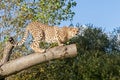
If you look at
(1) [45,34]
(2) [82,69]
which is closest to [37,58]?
(1) [45,34]

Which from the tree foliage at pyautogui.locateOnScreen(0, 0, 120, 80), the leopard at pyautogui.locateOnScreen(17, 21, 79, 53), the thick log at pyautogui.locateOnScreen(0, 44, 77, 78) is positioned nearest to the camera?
the thick log at pyautogui.locateOnScreen(0, 44, 77, 78)

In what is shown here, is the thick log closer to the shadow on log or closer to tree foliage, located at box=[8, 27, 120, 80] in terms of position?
the shadow on log

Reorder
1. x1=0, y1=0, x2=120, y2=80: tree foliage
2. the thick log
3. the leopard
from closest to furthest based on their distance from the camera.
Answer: the thick log → the leopard → x1=0, y1=0, x2=120, y2=80: tree foliage

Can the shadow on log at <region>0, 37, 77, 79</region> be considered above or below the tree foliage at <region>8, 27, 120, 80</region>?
above

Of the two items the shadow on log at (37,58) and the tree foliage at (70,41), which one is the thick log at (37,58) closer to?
the shadow on log at (37,58)

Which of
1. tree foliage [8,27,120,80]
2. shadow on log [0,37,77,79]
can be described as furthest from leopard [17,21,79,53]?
tree foliage [8,27,120,80]

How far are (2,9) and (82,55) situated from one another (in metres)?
9.87

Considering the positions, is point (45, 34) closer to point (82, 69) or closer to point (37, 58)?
point (37, 58)

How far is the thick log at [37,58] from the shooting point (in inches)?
413

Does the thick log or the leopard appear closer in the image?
the thick log

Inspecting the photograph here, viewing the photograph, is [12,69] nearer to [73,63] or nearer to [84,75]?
[84,75]

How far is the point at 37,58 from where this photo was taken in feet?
35.1

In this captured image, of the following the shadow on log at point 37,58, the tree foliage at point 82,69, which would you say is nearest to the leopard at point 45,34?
the shadow on log at point 37,58

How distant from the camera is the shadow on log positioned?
34.4 feet
